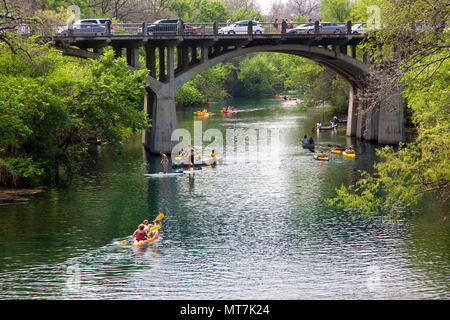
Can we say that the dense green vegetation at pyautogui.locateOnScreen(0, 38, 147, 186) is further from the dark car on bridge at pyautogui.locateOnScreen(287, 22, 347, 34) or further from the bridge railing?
the dark car on bridge at pyautogui.locateOnScreen(287, 22, 347, 34)

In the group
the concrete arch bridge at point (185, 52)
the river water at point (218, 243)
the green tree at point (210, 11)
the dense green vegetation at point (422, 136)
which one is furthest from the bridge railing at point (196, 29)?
the green tree at point (210, 11)

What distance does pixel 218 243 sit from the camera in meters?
28.6

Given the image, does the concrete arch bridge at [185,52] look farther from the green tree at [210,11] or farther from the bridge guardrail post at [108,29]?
the green tree at [210,11]

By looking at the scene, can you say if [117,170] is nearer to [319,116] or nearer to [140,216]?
[140,216]

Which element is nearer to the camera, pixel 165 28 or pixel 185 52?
pixel 165 28

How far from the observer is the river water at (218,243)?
2303 centimetres

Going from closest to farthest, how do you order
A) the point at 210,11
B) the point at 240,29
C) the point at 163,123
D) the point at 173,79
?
the point at 163,123 < the point at 173,79 < the point at 240,29 < the point at 210,11

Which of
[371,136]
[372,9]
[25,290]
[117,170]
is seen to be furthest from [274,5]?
[25,290]

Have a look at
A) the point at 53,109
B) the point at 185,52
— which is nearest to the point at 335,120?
the point at 185,52

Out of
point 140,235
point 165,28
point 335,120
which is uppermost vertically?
point 165,28

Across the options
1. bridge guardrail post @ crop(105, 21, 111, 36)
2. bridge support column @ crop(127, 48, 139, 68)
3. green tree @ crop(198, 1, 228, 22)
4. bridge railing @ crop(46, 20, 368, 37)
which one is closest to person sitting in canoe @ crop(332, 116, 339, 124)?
bridge railing @ crop(46, 20, 368, 37)

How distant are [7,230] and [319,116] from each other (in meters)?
61.8

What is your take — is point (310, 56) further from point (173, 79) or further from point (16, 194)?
point (16, 194)

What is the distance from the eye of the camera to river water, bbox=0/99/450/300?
23031 millimetres
